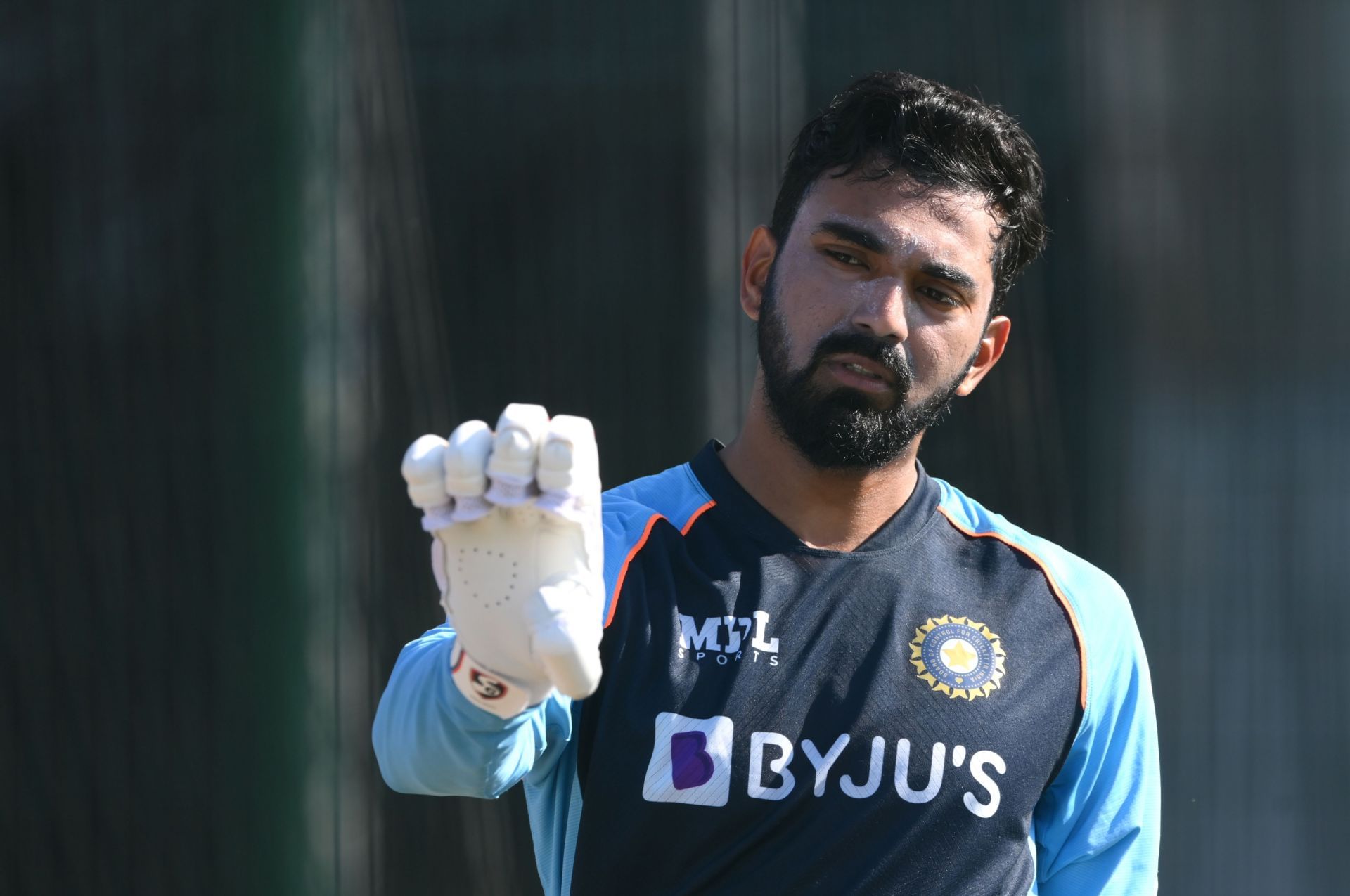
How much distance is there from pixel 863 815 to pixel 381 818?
3.29 feet

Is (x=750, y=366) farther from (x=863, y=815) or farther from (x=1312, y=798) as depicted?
(x=1312, y=798)

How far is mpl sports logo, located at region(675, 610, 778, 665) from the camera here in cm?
121

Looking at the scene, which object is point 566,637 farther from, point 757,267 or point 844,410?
point 757,267

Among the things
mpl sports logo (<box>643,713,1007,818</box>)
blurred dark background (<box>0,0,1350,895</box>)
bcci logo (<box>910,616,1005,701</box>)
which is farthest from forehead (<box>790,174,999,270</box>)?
blurred dark background (<box>0,0,1350,895</box>)

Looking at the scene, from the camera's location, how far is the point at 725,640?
3.99ft

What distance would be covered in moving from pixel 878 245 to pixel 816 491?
259 mm

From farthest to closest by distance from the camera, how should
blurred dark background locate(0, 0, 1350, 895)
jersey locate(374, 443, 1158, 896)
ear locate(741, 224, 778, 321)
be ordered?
blurred dark background locate(0, 0, 1350, 895), ear locate(741, 224, 778, 321), jersey locate(374, 443, 1158, 896)

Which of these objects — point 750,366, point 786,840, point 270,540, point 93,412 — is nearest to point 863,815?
point 786,840

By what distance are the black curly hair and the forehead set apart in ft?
0.03

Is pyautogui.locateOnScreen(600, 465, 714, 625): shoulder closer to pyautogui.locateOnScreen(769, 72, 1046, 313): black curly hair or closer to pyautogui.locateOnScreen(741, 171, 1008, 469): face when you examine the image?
pyautogui.locateOnScreen(741, 171, 1008, 469): face

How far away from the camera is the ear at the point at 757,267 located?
142cm

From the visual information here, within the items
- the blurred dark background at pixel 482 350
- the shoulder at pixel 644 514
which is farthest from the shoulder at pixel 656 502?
the blurred dark background at pixel 482 350

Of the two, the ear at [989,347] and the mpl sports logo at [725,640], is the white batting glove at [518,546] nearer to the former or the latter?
the mpl sports logo at [725,640]

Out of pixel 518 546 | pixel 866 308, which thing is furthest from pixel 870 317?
pixel 518 546
